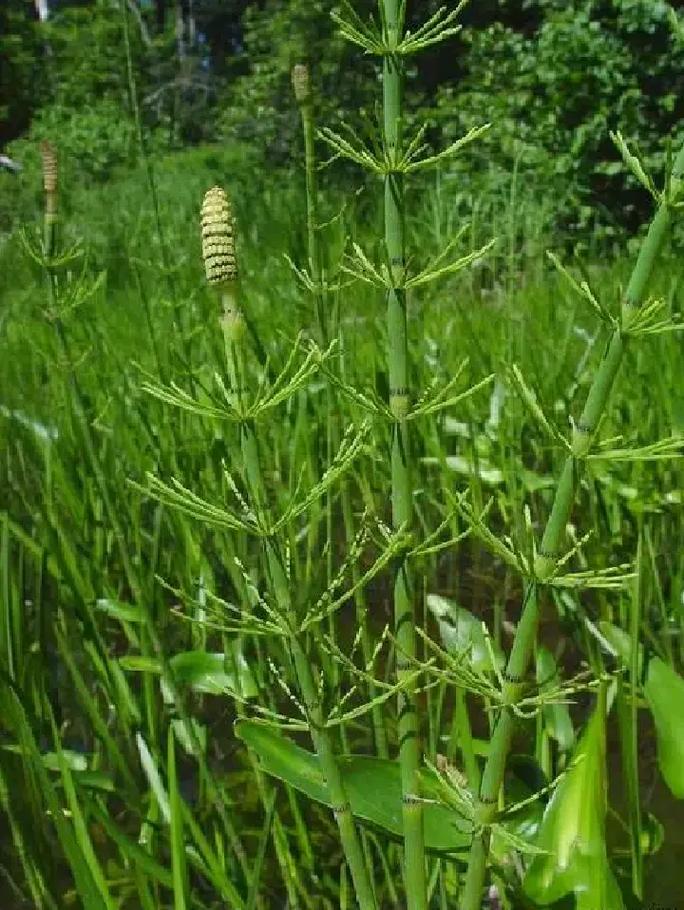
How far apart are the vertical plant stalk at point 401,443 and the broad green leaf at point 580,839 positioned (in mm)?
106

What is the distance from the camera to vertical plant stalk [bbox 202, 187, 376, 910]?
48cm

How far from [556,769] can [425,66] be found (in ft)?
23.5

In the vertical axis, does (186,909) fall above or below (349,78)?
below

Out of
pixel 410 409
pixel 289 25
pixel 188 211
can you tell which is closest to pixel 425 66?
pixel 289 25

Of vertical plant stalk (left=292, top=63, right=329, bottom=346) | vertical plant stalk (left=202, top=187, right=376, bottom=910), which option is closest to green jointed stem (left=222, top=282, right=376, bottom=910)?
vertical plant stalk (left=202, top=187, right=376, bottom=910)

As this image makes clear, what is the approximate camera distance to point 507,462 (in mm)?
1563

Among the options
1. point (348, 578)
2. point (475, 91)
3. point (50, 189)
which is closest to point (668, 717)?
point (50, 189)

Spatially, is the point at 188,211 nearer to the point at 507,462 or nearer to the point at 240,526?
the point at 507,462

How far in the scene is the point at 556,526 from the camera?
50 centimetres

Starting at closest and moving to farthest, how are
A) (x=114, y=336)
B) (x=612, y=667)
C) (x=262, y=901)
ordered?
(x=262, y=901), (x=612, y=667), (x=114, y=336)

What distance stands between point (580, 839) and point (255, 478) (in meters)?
0.31

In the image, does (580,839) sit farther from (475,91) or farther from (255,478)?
(475,91)

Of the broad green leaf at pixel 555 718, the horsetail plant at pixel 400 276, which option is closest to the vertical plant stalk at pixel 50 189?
the horsetail plant at pixel 400 276

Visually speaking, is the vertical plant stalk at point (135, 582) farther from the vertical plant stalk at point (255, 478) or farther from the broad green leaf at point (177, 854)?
the vertical plant stalk at point (255, 478)
